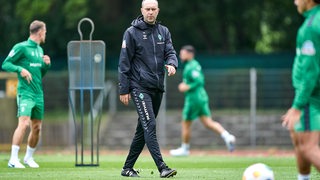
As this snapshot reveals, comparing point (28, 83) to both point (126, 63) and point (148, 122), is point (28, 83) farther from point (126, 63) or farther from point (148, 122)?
point (148, 122)

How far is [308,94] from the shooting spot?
8633 mm

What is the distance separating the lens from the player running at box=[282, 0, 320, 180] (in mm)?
8617

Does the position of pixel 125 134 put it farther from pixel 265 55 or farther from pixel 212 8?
pixel 212 8

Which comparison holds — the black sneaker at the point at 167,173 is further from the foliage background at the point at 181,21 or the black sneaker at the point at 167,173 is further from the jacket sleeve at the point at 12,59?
the foliage background at the point at 181,21

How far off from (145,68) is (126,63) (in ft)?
0.90

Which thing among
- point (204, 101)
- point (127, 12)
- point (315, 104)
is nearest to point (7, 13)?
point (127, 12)

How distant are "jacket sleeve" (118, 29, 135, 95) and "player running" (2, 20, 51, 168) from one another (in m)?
2.97

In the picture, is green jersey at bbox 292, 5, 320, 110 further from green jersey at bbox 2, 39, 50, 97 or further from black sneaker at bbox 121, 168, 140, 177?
green jersey at bbox 2, 39, 50, 97

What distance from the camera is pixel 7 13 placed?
35031 mm

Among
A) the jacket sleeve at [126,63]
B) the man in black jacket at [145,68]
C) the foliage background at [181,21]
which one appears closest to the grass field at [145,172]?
the man in black jacket at [145,68]

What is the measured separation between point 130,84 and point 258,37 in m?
27.3

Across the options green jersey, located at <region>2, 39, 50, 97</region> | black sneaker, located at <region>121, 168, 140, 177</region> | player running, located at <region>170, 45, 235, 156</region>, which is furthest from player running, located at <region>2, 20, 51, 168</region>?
player running, located at <region>170, 45, 235, 156</region>

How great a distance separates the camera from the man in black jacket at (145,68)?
11500mm

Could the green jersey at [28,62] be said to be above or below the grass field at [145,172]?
Result: above
